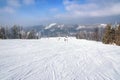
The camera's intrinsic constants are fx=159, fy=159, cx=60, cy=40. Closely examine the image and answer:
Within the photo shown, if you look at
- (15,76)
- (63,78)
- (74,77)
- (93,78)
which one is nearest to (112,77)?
(93,78)

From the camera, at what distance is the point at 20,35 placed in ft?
330

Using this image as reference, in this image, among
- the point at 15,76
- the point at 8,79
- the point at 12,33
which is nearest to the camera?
the point at 8,79

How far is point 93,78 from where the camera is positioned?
9672mm

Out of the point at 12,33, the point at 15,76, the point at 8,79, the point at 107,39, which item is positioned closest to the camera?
the point at 8,79

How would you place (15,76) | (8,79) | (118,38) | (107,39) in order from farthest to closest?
(107,39), (118,38), (15,76), (8,79)

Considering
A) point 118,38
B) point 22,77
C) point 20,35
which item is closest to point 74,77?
point 22,77

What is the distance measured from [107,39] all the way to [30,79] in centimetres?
4431

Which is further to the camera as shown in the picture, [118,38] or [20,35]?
[20,35]

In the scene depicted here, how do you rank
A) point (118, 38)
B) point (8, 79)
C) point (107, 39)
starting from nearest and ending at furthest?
point (8, 79) → point (118, 38) → point (107, 39)

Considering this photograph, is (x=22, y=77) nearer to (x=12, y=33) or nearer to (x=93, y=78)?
(x=93, y=78)

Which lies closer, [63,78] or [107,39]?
[63,78]

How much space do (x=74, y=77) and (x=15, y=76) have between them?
3.63m

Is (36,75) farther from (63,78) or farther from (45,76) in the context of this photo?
(63,78)

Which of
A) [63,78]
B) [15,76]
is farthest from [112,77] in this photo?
[15,76]
